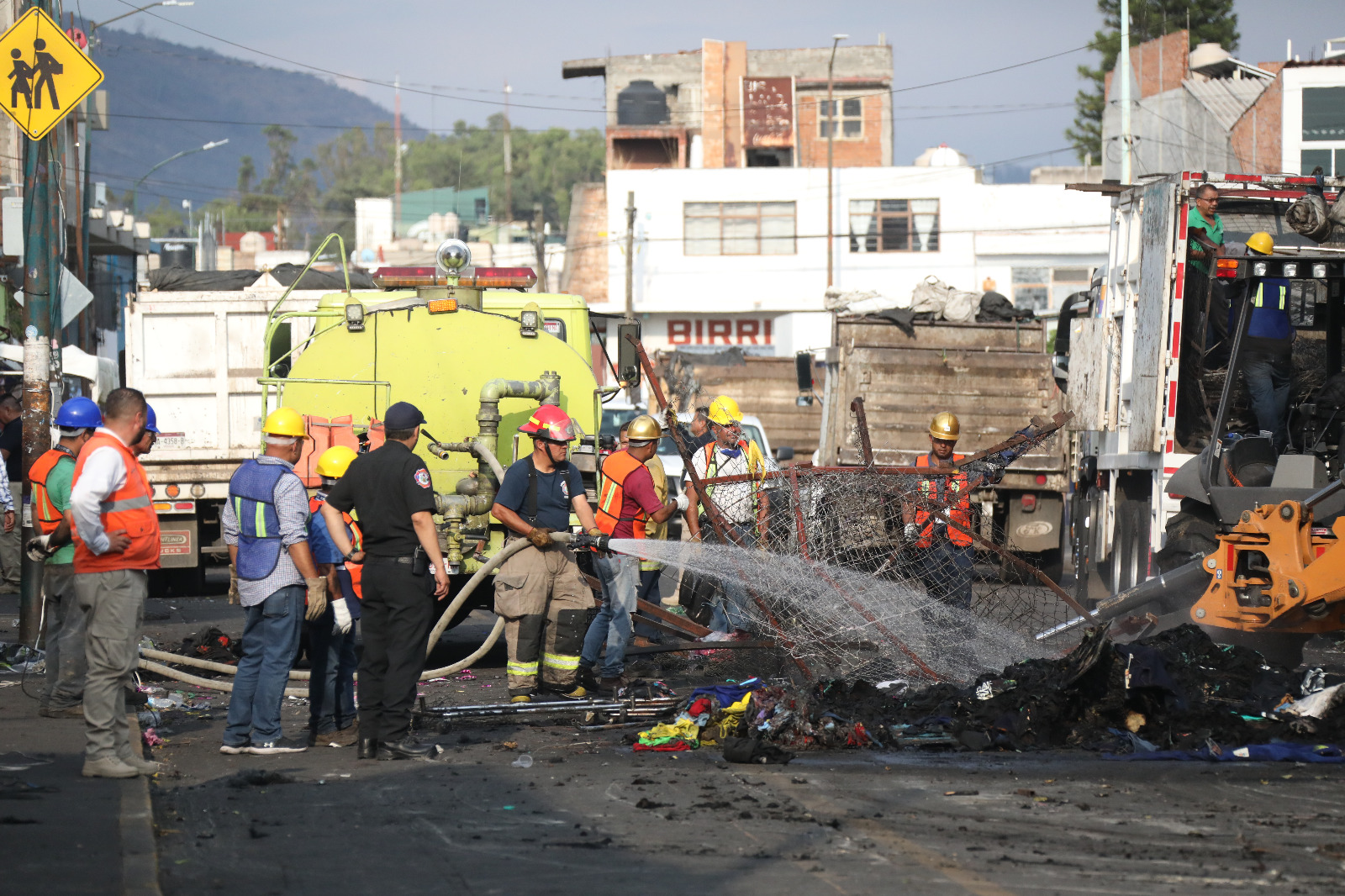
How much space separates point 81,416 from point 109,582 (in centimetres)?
148

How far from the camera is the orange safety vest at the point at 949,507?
29.1 ft

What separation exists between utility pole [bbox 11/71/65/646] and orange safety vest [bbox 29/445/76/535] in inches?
50.3

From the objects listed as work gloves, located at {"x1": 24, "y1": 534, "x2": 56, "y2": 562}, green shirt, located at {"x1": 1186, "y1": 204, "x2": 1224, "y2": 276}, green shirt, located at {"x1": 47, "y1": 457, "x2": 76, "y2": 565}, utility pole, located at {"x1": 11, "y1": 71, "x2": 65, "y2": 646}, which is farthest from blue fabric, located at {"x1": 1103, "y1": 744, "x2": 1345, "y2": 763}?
A: utility pole, located at {"x1": 11, "y1": 71, "x2": 65, "y2": 646}

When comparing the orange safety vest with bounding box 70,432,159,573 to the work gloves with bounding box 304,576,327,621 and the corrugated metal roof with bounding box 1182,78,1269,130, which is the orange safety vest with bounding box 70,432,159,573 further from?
the corrugated metal roof with bounding box 1182,78,1269,130

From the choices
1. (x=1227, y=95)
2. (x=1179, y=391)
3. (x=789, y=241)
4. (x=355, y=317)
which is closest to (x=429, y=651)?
(x=355, y=317)

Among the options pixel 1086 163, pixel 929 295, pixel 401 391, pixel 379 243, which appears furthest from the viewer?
pixel 379 243

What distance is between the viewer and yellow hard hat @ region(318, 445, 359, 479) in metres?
8.62

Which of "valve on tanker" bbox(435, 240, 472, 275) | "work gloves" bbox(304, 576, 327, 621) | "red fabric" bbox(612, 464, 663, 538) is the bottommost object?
"work gloves" bbox(304, 576, 327, 621)

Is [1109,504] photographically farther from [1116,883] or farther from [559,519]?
[1116,883]

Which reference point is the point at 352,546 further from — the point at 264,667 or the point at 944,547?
the point at 944,547

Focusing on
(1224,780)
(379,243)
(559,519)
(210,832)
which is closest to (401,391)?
(559,519)

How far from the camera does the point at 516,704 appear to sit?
8.02 meters

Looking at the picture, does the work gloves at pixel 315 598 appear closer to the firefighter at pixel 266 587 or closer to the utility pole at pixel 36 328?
the firefighter at pixel 266 587

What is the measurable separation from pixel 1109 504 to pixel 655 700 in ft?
20.6
